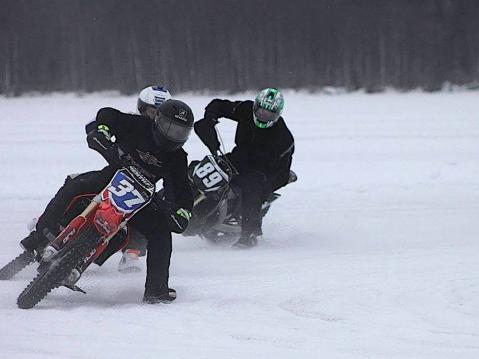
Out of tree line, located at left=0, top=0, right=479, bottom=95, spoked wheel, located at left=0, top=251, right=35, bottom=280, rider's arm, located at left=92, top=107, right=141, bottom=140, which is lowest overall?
spoked wheel, located at left=0, top=251, right=35, bottom=280

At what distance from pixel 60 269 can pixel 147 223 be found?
85 cm

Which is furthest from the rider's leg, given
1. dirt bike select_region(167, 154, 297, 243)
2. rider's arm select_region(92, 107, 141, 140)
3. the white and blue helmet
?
dirt bike select_region(167, 154, 297, 243)

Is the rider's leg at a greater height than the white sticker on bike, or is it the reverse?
the white sticker on bike

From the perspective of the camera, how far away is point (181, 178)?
6.05 meters

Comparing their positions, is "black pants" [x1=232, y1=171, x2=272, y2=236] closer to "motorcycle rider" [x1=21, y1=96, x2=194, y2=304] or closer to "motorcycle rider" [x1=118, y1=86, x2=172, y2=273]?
"motorcycle rider" [x1=118, y1=86, x2=172, y2=273]

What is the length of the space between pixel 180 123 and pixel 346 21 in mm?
15201

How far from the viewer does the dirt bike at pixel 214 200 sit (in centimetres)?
764

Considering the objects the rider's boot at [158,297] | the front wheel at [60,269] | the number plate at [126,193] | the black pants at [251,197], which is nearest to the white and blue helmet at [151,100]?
the black pants at [251,197]

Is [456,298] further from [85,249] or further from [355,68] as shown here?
[355,68]

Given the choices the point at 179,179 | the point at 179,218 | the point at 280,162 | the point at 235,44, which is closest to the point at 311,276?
the point at 179,218

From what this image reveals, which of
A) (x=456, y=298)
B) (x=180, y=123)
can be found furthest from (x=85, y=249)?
(x=456, y=298)

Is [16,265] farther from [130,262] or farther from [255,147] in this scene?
[255,147]

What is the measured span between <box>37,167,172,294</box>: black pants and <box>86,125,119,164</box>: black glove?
13 centimetres

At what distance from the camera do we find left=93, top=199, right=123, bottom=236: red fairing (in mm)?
5523
